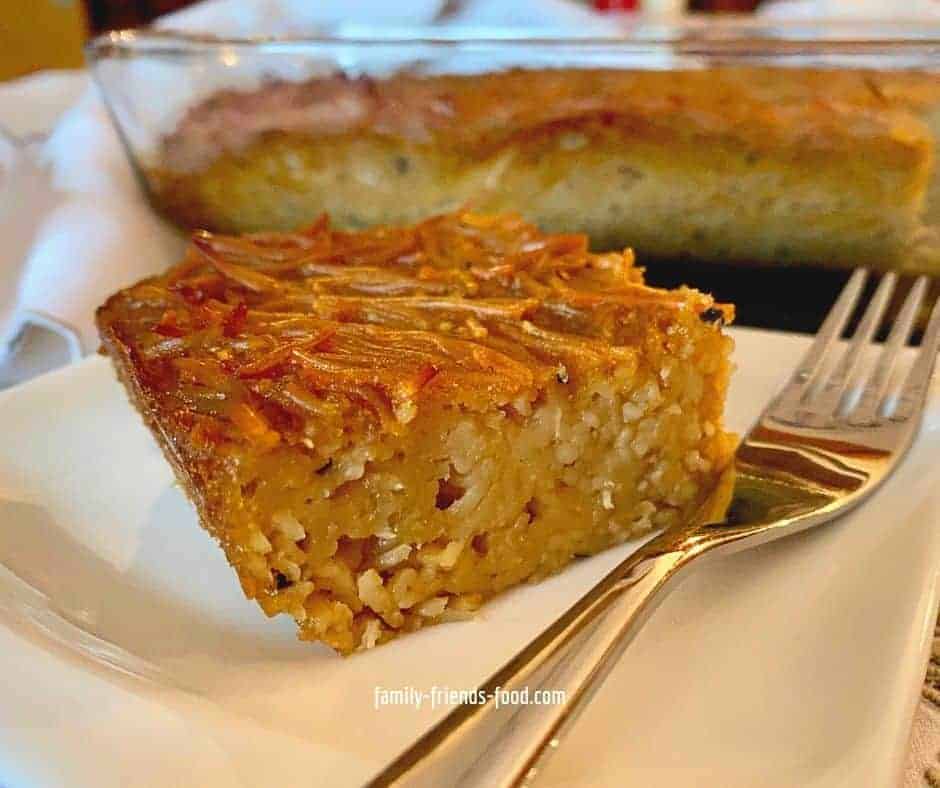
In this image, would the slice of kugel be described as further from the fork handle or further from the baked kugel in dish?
the baked kugel in dish

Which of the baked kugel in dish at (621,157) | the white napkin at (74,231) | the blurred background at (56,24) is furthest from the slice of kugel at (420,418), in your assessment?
the blurred background at (56,24)

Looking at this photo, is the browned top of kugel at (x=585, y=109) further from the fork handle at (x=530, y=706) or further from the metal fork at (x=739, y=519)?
the fork handle at (x=530, y=706)

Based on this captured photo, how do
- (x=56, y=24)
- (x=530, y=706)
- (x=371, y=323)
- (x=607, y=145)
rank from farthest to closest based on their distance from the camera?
(x=56, y=24), (x=607, y=145), (x=371, y=323), (x=530, y=706)

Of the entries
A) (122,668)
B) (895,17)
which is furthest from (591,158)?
(895,17)

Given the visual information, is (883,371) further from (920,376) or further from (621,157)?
(621,157)

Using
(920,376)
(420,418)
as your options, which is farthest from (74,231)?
(920,376)

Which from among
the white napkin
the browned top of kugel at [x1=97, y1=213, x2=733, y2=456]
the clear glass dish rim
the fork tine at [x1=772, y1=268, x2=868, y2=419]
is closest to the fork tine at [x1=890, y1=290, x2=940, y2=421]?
the fork tine at [x1=772, y1=268, x2=868, y2=419]

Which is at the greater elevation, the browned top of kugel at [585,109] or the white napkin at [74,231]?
the browned top of kugel at [585,109]
